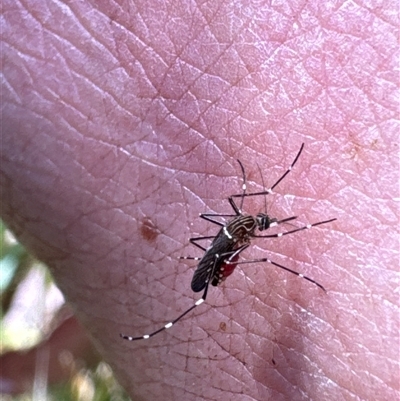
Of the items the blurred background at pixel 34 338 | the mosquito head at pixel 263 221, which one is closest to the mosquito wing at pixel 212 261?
the mosquito head at pixel 263 221

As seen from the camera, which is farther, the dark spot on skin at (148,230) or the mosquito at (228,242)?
the dark spot on skin at (148,230)

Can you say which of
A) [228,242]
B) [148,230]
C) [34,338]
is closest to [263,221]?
[228,242]

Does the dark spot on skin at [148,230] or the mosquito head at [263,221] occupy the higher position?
the mosquito head at [263,221]

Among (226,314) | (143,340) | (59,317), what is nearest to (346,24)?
(226,314)

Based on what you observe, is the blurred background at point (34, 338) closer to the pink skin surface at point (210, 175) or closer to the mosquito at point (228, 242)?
the pink skin surface at point (210, 175)

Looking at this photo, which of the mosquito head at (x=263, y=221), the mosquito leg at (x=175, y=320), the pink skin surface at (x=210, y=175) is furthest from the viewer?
the mosquito leg at (x=175, y=320)

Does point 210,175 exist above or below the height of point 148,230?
above

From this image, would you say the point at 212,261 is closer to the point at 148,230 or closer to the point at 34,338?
the point at 148,230

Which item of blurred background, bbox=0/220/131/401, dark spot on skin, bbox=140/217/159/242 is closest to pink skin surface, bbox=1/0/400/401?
dark spot on skin, bbox=140/217/159/242
